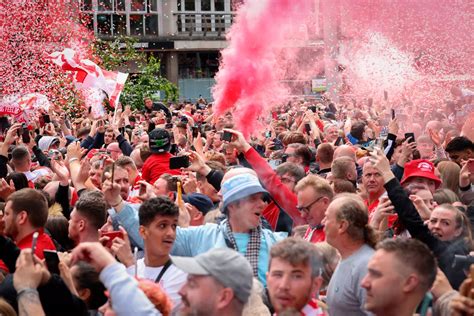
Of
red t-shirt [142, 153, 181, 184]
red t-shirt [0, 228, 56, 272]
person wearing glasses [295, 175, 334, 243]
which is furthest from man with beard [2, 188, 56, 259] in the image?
red t-shirt [142, 153, 181, 184]

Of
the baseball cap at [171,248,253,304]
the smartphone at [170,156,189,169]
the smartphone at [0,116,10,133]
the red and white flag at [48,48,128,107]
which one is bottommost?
the smartphone at [0,116,10,133]

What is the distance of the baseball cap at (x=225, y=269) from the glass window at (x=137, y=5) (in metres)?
48.3

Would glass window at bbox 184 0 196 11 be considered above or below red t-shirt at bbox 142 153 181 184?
above

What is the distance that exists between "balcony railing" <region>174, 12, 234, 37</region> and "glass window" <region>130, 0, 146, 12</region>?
290 cm

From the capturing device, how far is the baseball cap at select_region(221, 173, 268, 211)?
6625 millimetres

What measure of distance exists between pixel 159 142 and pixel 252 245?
4915 mm

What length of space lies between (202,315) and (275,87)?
13.3 metres

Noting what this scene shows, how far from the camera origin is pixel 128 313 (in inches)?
180

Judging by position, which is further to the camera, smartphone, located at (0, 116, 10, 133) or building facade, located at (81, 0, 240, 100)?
building facade, located at (81, 0, 240, 100)

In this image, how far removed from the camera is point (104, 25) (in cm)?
5097

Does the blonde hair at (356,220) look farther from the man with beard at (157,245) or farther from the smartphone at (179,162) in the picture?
the smartphone at (179,162)

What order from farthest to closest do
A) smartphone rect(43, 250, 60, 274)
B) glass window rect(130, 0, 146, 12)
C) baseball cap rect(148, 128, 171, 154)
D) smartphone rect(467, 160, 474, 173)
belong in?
glass window rect(130, 0, 146, 12)
baseball cap rect(148, 128, 171, 154)
smartphone rect(467, 160, 474, 173)
smartphone rect(43, 250, 60, 274)

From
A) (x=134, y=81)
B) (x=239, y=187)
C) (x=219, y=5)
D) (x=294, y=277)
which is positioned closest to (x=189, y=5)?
(x=219, y=5)

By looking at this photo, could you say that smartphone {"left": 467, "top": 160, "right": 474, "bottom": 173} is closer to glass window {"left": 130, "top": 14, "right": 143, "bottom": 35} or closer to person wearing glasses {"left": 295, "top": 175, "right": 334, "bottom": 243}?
person wearing glasses {"left": 295, "top": 175, "right": 334, "bottom": 243}
